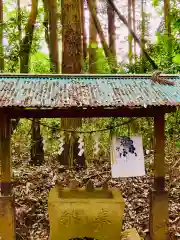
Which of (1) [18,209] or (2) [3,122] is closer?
(2) [3,122]

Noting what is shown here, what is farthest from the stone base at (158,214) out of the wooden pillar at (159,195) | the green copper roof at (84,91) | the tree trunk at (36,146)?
the tree trunk at (36,146)

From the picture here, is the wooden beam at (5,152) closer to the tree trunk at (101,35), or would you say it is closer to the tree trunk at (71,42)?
the tree trunk at (71,42)

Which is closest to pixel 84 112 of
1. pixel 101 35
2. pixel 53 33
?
pixel 101 35

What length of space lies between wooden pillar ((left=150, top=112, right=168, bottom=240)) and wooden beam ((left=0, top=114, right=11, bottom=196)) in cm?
251

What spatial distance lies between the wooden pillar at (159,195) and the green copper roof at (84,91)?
674mm

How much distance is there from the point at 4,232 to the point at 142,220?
323 cm

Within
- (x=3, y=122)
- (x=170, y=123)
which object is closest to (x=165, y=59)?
(x=170, y=123)

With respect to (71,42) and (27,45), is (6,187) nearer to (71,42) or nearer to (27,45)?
(71,42)

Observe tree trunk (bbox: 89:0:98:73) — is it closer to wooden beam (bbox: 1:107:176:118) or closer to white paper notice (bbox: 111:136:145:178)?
wooden beam (bbox: 1:107:176:118)

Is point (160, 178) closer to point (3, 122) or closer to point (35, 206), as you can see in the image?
point (3, 122)

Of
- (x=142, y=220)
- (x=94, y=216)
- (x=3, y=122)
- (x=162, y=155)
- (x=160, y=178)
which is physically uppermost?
(x=3, y=122)

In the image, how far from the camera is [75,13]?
8992mm

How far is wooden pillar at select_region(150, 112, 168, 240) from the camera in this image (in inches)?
228

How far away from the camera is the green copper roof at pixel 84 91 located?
5.01 metres
